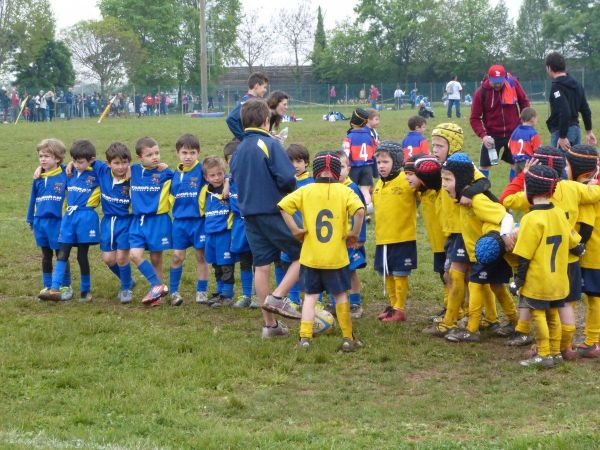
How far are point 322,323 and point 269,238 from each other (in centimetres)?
89

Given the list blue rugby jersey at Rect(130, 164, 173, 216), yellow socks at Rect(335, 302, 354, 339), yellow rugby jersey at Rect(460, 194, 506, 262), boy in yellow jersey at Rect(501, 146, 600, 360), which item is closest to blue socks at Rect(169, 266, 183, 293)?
blue rugby jersey at Rect(130, 164, 173, 216)

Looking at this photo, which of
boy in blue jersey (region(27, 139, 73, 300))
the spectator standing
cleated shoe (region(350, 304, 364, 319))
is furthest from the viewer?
the spectator standing

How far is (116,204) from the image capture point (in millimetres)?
9453

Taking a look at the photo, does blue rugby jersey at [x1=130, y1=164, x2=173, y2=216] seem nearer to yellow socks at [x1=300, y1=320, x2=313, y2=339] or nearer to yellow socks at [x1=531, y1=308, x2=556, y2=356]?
yellow socks at [x1=300, y1=320, x2=313, y2=339]

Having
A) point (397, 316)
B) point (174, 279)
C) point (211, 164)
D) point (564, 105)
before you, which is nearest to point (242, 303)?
point (174, 279)

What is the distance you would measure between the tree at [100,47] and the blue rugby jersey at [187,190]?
6481 centimetres

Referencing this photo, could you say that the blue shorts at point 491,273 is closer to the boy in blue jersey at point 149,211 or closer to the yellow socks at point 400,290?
the yellow socks at point 400,290

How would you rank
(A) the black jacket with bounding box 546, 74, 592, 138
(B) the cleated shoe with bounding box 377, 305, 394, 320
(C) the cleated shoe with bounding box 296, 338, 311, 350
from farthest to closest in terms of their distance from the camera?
(A) the black jacket with bounding box 546, 74, 592, 138
(B) the cleated shoe with bounding box 377, 305, 394, 320
(C) the cleated shoe with bounding box 296, 338, 311, 350

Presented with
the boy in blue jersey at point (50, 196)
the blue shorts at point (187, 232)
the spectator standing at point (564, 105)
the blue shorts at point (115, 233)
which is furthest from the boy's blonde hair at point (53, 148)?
the spectator standing at point (564, 105)

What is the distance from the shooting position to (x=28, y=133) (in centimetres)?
3238

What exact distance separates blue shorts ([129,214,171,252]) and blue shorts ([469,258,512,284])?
3.34 meters

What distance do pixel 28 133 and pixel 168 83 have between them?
52852 millimetres

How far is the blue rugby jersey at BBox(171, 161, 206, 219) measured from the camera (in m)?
9.38

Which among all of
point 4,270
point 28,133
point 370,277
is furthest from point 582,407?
point 28,133
